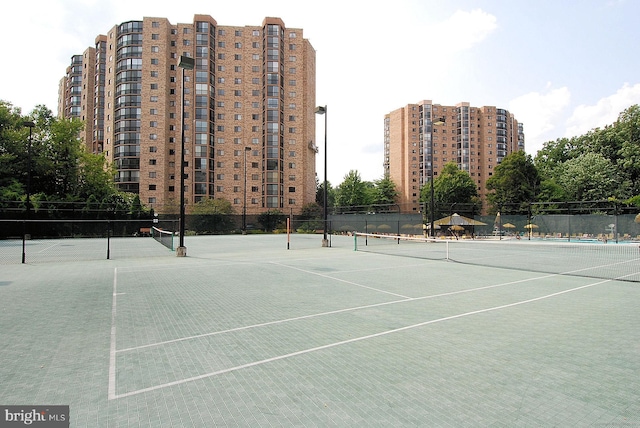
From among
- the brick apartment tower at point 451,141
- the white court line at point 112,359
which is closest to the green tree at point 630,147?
the white court line at point 112,359

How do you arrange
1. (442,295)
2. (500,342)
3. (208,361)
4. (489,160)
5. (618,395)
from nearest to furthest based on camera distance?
(618,395) < (208,361) < (500,342) < (442,295) < (489,160)

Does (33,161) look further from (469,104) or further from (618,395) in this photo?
(469,104)

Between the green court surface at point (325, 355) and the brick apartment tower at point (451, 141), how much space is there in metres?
119

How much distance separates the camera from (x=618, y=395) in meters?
3.63

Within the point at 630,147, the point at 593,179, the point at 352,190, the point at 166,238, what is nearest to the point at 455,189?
the point at 352,190

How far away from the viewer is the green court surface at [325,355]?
3334 millimetres

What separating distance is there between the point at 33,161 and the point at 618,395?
53227mm

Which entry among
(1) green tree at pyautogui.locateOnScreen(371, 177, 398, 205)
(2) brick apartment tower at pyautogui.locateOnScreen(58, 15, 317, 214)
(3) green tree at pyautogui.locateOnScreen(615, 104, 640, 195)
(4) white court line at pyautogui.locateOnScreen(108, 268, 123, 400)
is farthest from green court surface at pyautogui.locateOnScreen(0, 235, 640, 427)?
(1) green tree at pyautogui.locateOnScreen(371, 177, 398, 205)

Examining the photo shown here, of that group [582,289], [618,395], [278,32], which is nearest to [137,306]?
[618,395]

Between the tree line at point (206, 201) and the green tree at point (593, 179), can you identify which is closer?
the tree line at point (206, 201)

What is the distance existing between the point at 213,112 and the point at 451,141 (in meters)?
87.6

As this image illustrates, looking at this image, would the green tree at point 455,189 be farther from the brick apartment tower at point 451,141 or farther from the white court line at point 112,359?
the white court line at point 112,359

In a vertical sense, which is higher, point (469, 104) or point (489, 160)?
point (469, 104)

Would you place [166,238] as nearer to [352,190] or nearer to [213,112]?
[213,112]
